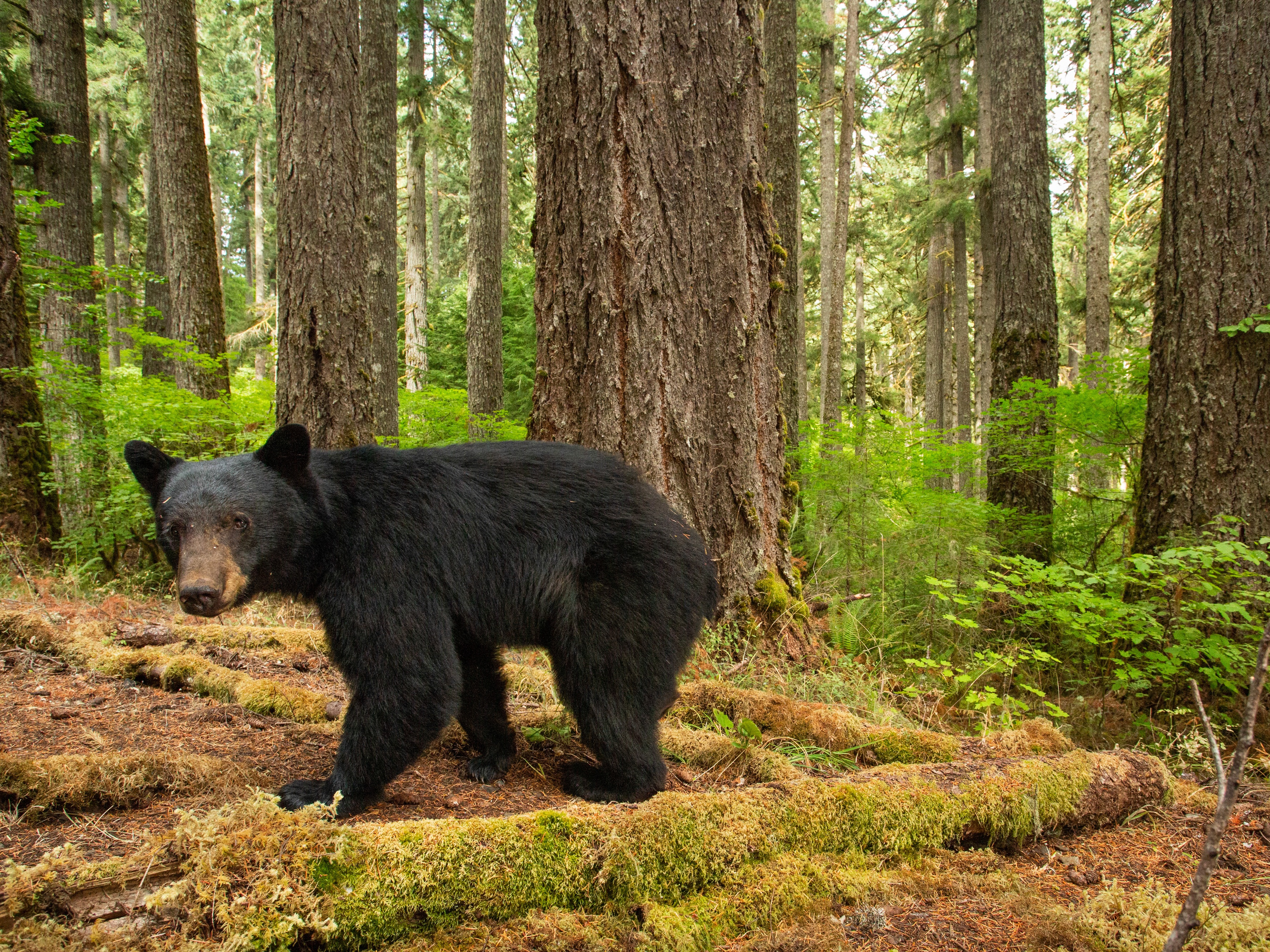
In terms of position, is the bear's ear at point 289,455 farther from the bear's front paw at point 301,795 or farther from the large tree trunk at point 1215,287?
the large tree trunk at point 1215,287

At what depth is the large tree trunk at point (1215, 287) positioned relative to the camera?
4922mm

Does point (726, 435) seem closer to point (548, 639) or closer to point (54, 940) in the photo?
point (548, 639)

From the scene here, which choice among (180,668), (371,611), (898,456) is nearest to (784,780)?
(371,611)

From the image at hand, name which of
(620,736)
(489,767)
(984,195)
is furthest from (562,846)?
(984,195)

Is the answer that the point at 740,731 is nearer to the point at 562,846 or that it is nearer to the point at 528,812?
the point at 528,812

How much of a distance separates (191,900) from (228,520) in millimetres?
1295

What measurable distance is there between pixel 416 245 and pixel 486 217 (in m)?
4.15

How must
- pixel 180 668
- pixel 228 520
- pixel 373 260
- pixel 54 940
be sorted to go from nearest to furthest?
pixel 54 940 → pixel 228 520 → pixel 180 668 → pixel 373 260

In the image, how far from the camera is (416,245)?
16.8m

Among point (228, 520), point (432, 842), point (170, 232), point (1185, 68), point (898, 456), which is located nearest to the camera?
point (432, 842)

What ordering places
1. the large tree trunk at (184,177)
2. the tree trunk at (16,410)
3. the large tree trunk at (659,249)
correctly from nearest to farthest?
the large tree trunk at (659,249) < the tree trunk at (16,410) < the large tree trunk at (184,177)

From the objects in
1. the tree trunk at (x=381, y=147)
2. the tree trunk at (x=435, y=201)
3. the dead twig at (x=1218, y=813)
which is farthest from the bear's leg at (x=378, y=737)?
the tree trunk at (x=435, y=201)

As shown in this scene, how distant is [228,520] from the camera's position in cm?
261

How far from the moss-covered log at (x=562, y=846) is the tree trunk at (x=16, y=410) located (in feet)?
21.2
